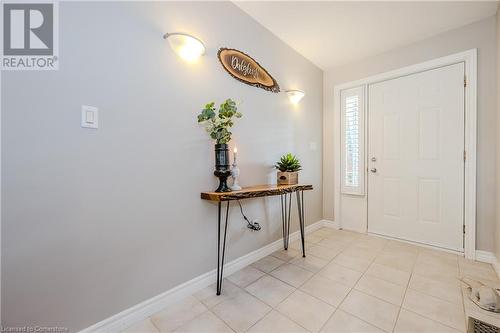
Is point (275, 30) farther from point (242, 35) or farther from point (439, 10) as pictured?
point (439, 10)

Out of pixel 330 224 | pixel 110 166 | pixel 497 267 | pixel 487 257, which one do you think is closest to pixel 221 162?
pixel 110 166

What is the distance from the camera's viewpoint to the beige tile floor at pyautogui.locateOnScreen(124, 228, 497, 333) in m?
1.27

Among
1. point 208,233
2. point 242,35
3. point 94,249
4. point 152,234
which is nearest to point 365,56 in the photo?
point 242,35

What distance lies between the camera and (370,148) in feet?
9.20

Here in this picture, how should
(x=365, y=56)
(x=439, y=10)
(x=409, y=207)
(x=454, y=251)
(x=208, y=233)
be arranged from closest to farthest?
(x=208, y=233)
(x=439, y=10)
(x=454, y=251)
(x=409, y=207)
(x=365, y=56)

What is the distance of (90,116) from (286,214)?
2127 millimetres

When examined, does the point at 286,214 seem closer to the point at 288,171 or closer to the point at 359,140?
the point at 288,171

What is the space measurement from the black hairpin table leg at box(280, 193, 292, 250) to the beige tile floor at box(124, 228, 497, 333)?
0.22 m

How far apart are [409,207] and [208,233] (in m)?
2.46

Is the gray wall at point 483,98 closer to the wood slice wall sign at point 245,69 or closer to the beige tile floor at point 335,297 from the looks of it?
the beige tile floor at point 335,297

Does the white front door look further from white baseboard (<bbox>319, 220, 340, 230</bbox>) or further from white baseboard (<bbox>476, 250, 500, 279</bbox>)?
white baseboard (<bbox>319, 220, 340, 230</bbox>)

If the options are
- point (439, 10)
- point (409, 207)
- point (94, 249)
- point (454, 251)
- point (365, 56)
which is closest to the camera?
point (94, 249)

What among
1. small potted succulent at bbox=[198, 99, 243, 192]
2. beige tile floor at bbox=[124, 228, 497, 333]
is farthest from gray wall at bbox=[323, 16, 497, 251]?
small potted succulent at bbox=[198, 99, 243, 192]

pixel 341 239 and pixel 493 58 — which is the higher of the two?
pixel 493 58
